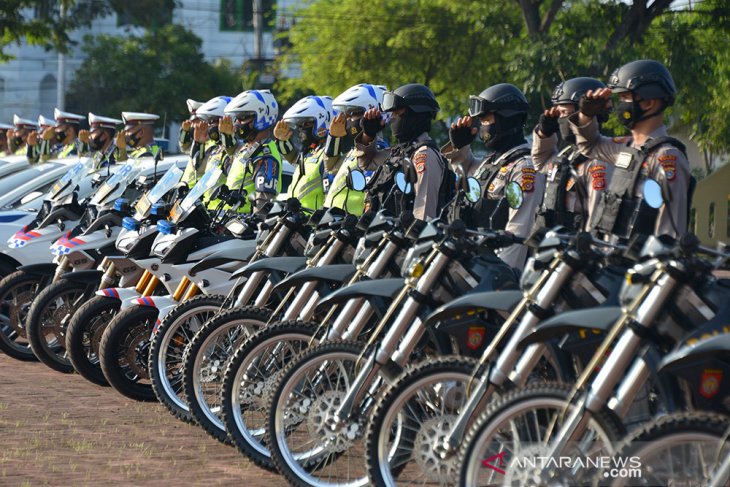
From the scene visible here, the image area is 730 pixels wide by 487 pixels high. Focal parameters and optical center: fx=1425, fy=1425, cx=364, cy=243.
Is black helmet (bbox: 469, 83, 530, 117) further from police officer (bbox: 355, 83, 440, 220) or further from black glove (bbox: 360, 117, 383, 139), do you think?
black glove (bbox: 360, 117, 383, 139)

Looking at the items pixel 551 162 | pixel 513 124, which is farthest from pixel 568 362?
pixel 513 124

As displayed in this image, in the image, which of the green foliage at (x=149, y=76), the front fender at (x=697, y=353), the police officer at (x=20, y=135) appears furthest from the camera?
the green foliage at (x=149, y=76)

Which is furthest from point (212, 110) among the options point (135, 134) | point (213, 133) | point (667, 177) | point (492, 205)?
point (667, 177)

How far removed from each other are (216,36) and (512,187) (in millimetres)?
57638

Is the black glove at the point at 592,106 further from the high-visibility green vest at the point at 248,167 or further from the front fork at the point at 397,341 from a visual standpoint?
the high-visibility green vest at the point at 248,167

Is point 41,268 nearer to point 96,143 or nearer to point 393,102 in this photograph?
point 96,143

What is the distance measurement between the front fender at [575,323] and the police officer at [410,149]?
3.00 m

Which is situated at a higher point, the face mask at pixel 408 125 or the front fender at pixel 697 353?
the face mask at pixel 408 125

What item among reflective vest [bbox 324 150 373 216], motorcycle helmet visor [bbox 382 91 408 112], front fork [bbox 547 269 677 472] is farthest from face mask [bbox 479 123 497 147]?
front fork [bbox 547 269 677 472]

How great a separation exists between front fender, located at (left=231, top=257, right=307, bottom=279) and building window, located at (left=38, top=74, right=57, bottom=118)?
56.6 metres

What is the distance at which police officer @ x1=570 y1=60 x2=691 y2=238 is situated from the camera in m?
6.57

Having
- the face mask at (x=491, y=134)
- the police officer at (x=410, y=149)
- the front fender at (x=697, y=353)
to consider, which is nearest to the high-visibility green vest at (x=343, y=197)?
the police officer at (x=410, y=149)

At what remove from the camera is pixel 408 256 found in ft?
20.1

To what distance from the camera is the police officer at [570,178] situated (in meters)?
7.10
